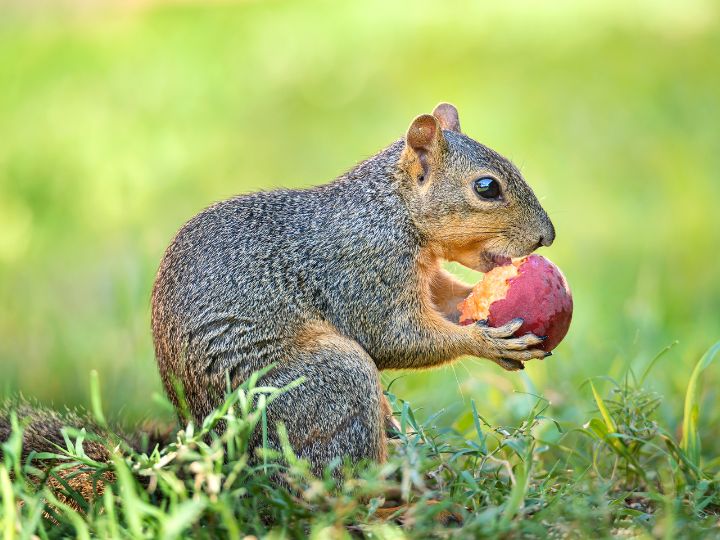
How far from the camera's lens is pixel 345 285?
4.50 m

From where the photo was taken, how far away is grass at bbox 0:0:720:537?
3.99m

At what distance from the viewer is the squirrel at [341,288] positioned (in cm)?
417

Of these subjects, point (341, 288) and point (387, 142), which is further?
point (387, 142)

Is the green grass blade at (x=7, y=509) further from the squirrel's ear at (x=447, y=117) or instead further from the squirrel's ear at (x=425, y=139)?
the squirrel's ear at (x=447, y=117)

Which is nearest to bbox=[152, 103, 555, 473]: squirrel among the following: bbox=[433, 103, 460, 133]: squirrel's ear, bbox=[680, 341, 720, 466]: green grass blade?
bbox=[433, 103, 460, 133]: squirrel's ear

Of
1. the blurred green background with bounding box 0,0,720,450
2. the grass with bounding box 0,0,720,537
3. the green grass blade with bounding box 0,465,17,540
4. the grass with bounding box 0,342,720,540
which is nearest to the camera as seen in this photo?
the green grass blade with bounding box 0,465,17,540

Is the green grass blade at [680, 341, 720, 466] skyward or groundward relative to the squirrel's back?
groundward

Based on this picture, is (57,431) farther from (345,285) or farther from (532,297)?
(532,297)

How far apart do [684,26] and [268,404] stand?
9.68m

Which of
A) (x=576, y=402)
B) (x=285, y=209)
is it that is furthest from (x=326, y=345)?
(x=576, y=402)

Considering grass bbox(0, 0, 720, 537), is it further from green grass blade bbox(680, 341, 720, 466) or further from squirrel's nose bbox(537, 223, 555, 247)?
squirrel's nose bbox(537, 223, 555, 247)

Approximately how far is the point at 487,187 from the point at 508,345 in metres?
0.65

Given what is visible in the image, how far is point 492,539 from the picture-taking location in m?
3.42

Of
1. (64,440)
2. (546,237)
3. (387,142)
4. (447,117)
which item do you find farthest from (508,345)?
(387,142)
